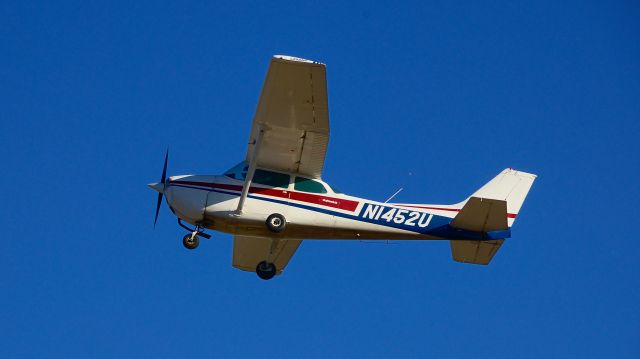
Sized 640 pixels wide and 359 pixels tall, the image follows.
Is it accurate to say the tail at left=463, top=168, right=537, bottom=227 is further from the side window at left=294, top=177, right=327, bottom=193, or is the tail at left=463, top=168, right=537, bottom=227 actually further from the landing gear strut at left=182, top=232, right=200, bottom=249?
the landing gear strut at left=182, top=232, right=200, bottom=249

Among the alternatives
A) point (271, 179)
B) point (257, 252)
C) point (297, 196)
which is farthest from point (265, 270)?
point (271, 179)

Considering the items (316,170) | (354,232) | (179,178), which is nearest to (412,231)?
(354,232)

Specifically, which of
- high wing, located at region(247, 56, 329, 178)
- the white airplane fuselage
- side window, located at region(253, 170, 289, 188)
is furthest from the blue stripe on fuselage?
high wing, located at region(247, 56, 329, 178)

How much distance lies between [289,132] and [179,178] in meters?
2.47

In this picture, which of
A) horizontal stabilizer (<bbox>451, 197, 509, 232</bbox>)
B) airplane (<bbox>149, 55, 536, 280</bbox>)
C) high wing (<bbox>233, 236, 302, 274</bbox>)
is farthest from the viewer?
high wing (<bbox>233, 236, 302, 274</bbox>)

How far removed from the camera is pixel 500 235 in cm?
1778

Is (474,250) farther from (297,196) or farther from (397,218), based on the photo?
(297,196)

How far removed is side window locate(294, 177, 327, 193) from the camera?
18.1 meters

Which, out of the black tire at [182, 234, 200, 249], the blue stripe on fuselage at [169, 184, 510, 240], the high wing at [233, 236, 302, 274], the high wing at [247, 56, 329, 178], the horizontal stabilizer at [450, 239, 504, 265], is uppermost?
the high wing at [247, 56, 329, 178]

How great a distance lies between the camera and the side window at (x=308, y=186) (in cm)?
1811

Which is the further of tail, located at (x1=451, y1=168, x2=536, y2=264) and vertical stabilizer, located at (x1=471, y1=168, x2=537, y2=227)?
vertical stabilizer, located at (x1=471, y1=168, x2=537, y2=227)

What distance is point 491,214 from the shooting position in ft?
56.8

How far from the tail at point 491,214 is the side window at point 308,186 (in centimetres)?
268

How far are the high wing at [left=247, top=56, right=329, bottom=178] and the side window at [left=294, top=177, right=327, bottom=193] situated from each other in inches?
4.8
